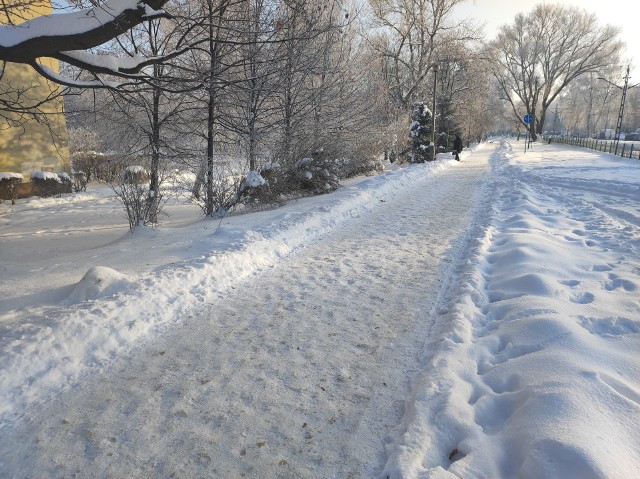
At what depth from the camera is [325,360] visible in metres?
3.33

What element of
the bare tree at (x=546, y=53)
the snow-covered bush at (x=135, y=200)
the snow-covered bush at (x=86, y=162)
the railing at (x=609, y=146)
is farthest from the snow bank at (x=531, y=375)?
the bare tree at (x=546, y=53)

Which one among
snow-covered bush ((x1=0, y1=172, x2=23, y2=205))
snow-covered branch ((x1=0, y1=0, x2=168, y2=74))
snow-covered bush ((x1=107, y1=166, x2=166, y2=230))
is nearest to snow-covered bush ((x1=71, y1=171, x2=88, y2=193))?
snow-covered bush ((x1=0, y1=172, x2=23, y2=205))

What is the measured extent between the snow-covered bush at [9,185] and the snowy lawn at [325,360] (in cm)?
1214

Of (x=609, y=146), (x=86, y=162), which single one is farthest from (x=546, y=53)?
(x=86, y=162)

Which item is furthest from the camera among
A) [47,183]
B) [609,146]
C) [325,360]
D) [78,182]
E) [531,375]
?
[609,146]

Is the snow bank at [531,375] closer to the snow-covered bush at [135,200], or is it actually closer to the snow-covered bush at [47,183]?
the snow-covered bush at [135,200]

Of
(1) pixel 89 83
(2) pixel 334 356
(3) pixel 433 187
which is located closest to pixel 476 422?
(2) pixel 334 356

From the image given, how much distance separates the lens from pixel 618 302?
13.1ft

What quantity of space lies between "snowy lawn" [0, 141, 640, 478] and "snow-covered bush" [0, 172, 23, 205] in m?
12.1

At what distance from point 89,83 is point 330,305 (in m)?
4.08

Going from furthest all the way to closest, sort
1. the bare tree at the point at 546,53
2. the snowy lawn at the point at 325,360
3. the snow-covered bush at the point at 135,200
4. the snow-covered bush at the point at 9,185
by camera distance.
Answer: the bare tree at the point at 546,53, the snow-covered bush at the point at 9,185, the snow-covered bush at the point at 135,200, the snowy lawn at the point at 325,360

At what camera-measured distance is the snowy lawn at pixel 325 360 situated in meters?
2.31

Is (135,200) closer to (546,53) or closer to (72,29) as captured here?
(72,29)

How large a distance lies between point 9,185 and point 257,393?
1705 cm
